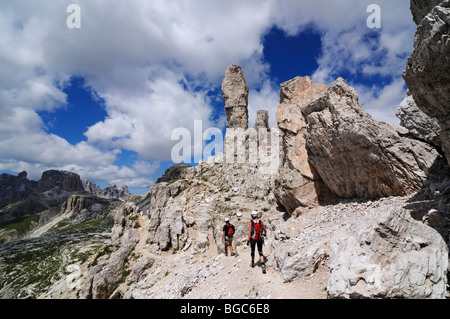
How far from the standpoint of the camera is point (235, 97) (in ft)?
210

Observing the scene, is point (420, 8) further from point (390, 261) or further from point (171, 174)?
point (171, 174)

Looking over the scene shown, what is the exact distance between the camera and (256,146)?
172 feet

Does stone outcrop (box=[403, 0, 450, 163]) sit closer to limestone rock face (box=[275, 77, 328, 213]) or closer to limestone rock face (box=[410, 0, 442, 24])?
limestone rock face (box=[410, 0, 442, 24])

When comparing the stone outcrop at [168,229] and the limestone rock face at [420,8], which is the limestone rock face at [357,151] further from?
the stone outcrop at [168,229]

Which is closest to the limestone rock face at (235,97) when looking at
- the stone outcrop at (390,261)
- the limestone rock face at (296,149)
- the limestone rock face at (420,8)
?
the limestone rock face at (296,149)

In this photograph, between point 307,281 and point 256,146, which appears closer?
point 307,281

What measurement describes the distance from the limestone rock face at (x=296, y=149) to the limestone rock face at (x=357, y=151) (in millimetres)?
1433

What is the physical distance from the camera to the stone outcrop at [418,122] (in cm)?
1455

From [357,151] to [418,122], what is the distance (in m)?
4.27

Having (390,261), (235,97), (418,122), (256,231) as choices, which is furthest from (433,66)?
(235,97)
